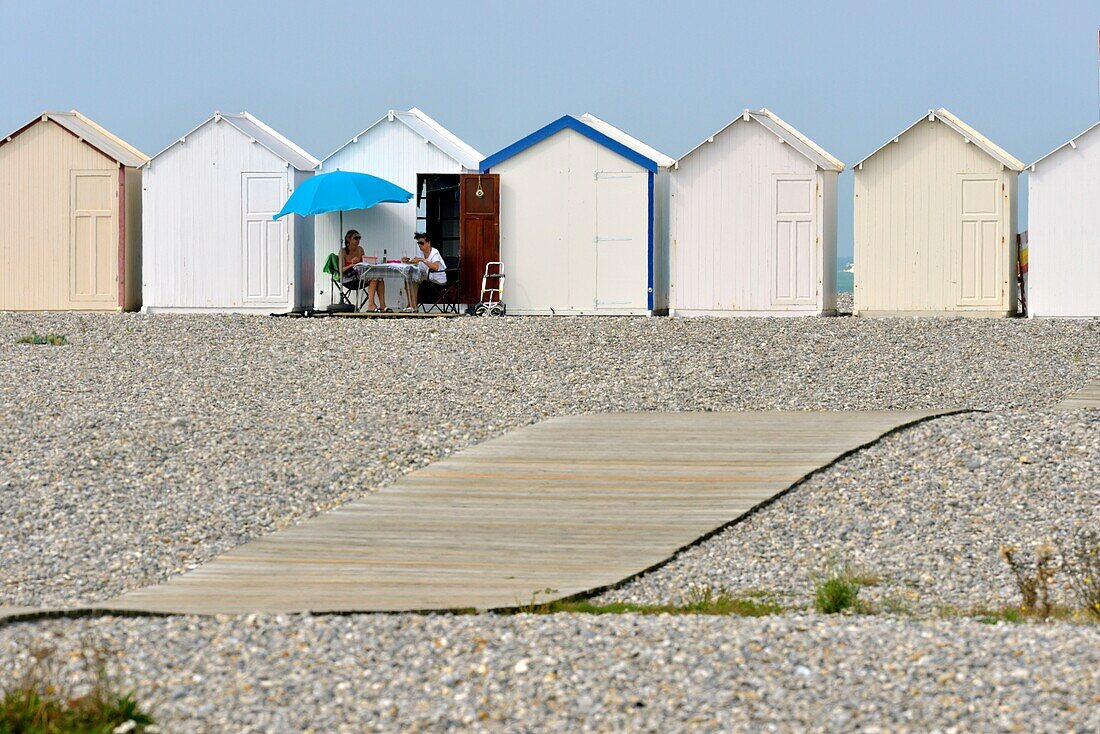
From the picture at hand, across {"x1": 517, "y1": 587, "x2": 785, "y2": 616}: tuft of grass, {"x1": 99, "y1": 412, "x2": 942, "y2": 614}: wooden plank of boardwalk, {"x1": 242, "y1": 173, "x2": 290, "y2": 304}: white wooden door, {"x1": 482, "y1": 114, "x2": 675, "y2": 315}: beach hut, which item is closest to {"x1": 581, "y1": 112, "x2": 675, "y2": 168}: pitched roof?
{"x1": 482, "y1": 114, "x2": 675, "y2": 315}: beach hut

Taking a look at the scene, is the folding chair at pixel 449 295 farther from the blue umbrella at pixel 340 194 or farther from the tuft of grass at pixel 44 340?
the tuft of grass at pixel 44 340

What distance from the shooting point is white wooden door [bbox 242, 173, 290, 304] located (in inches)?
762

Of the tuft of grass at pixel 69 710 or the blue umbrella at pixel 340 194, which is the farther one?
the blue umbrella at pixel 340 194

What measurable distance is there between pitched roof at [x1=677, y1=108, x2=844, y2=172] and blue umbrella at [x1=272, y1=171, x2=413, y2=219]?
368 centimetres

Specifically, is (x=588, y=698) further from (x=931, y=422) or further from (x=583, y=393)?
(x=583, y=393)

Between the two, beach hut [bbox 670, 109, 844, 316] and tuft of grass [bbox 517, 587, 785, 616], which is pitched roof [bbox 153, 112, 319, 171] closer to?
beach hut [bbox 670, 109, 844, 316]

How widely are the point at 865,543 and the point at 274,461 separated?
382 centimetres

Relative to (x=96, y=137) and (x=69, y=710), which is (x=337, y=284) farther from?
(x=69, y=710)

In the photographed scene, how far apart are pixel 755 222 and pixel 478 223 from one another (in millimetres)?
3437

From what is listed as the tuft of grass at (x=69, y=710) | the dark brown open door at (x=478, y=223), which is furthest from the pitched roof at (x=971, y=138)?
the tuft of grass at (x=69, y=710)

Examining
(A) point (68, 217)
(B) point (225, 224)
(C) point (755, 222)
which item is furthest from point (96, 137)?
(C) point (755, 222)

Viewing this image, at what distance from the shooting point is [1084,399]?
1180 centimetres

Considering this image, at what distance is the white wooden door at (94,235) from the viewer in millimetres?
19797

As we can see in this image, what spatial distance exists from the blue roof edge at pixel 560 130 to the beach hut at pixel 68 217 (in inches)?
192
